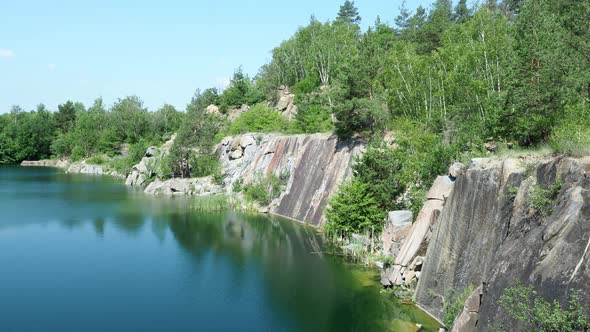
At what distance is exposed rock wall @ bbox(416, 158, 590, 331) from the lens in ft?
47.1

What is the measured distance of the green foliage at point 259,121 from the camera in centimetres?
7344

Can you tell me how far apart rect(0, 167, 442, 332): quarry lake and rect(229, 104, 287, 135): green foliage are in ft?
76.0

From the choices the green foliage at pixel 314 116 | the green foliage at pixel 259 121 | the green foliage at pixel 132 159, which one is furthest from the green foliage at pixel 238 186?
the green foliage at pixel 132 159

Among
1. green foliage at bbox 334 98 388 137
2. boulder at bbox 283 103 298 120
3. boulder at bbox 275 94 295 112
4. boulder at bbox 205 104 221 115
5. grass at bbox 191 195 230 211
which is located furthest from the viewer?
Answer: boulder at bbox 205 104 221 115

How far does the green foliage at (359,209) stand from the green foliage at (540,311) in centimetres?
1906

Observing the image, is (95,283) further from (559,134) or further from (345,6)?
(345,6)

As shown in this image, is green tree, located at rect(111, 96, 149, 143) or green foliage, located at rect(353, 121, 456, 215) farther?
green tree, located at rect(111, 96, 149, 143)

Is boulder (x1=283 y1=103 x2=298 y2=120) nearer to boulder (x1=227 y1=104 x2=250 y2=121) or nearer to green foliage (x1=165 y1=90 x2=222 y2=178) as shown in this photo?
green foliage (x1=165 y1=90 x2=222 y2=178)

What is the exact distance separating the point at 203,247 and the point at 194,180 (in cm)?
3072

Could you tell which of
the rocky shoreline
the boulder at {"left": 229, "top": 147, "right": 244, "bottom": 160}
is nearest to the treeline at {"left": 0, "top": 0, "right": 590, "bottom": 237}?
the boulder at {"left": 229, "top": 147, "right": 244, "bottom": 160}

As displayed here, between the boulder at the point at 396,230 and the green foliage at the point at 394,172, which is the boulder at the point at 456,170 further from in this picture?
the green foliage at the point at 394,172

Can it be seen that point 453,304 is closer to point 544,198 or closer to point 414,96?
point 544,198

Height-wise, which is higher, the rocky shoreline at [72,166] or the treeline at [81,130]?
the treeline at [81,130]

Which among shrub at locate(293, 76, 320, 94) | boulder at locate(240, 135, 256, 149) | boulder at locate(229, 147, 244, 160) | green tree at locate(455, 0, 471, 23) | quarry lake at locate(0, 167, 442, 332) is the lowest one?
quarry lake at locate(0, 167, 442, 332)
